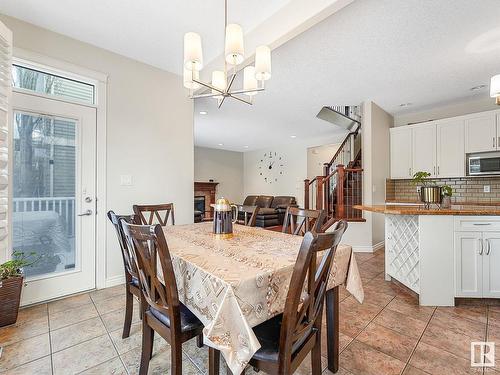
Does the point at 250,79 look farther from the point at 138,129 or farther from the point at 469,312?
the point at 469,312

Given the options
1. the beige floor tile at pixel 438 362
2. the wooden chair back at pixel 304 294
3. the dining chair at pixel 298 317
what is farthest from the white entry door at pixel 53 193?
the beige floor tile at pixel 438 362

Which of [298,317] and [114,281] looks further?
[114,281]

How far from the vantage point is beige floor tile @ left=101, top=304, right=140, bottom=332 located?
1.99 metres

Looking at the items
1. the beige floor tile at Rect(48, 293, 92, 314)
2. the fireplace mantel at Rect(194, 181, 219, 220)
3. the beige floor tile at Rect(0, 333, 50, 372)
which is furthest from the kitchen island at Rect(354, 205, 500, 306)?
the fireplace mantel at Rect(194, 181, 219, 220)

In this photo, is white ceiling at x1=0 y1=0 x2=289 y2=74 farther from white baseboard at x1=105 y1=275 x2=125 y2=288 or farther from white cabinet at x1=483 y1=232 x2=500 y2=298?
white cabinet at x1=483 y1=232 x2=500 y2=298

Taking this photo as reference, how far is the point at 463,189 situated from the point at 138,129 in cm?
541

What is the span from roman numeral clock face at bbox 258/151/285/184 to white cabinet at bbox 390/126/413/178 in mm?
3903

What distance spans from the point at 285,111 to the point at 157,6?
3.14m

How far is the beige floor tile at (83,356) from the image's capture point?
1.54 m

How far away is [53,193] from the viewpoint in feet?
8.25

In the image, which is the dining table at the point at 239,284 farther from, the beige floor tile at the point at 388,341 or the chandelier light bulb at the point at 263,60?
the chandelier light bulb at the point at 263,60

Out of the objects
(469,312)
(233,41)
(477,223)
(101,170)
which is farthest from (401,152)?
(101,170)

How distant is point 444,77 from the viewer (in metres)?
3.36

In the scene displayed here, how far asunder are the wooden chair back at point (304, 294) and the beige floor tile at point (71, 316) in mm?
1976
